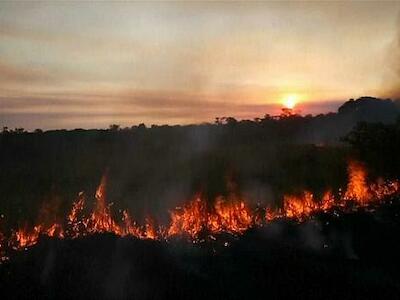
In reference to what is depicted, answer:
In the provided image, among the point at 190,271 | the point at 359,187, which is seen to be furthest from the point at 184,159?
the point at 190,271

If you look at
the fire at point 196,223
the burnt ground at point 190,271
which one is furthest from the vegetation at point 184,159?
the burnt ground at point 190,271

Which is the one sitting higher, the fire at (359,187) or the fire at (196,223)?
the fire at (359,187)

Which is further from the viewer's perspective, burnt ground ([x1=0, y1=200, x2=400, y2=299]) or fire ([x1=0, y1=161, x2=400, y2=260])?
fire ([x1=0, y1=161, x2=400, y2=260])

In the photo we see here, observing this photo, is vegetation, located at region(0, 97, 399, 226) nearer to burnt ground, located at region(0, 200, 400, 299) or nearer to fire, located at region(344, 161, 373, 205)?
fire, located at region(344, 161, 373, 205)

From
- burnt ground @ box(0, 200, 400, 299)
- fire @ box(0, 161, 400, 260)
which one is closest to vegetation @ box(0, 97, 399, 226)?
fire @ box(0, 161, 400, 260)

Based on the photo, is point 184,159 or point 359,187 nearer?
point 359,187

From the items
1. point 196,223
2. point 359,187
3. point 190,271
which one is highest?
point 359,187

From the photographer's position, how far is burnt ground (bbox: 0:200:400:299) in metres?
11.0

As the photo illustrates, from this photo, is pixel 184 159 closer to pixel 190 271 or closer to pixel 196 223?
pixel 196 223

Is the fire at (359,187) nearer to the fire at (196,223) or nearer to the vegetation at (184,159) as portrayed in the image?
Result: the fire at (196,223)

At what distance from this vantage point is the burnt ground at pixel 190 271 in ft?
36.1

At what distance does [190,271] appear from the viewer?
1136 cm

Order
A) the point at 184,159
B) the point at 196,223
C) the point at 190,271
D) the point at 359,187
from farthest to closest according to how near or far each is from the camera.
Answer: the point at 184,159, the point at 359,187, the point at 196,223, the point at 190,271

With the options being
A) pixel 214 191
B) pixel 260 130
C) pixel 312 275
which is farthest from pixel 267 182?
pixel 260 130
